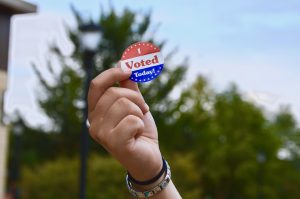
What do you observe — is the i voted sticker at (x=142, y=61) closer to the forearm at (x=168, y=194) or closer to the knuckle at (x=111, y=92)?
the knuckle at (x=111, y=92)

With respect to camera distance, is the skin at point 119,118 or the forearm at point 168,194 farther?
the forearm at point 168,194

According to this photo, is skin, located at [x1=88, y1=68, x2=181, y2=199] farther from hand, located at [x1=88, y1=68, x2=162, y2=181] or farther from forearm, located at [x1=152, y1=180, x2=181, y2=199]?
forearm, located at [x1=152, y1=180, x2=181, y2=199]

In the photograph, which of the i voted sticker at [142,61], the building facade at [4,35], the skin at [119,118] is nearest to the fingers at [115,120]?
the skin at [119,118]

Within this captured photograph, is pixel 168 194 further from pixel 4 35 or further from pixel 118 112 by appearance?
pixel 4 35

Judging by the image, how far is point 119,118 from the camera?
7.52ft

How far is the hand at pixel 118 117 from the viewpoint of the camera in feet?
7.48

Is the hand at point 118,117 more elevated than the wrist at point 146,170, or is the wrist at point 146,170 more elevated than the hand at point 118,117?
the hand at point 118,117

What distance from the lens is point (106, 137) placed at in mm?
2291

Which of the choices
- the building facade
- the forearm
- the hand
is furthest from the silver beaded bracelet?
the building facade

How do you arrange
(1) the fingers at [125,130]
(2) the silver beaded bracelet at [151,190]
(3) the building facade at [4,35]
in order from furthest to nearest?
(3) the building facade at [4,35] → (2) the silver beaded bracelet at [151,190] → (1) the fingers at [125,130]

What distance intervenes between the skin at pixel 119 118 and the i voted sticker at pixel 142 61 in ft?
0.10

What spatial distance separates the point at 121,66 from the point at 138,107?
0.49 feet

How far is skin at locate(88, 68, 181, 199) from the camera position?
2281mm

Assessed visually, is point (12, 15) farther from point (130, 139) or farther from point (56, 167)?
point (130, 139)
